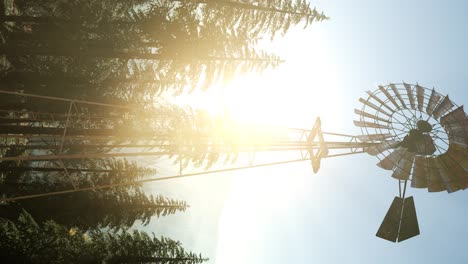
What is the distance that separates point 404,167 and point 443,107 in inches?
104

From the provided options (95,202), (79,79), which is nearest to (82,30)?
(79,79)

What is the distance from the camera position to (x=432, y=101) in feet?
35.3

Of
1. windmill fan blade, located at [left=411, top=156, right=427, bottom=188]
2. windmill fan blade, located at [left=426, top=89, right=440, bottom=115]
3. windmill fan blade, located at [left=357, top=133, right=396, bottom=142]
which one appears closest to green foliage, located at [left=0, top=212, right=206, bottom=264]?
windmill fan blade, located at [left=357, top=133, right=396, bottom=142]

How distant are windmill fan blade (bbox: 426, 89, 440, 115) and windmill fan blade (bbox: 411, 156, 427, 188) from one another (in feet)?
5.70

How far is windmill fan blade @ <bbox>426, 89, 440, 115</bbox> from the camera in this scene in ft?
34.9

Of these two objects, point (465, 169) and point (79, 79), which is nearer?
point (465, 169)

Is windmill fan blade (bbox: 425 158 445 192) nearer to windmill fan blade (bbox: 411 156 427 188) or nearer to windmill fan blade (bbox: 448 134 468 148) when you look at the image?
windmill fan blade (bbox: 411 156 427 188)

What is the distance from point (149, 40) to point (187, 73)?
10.3ft

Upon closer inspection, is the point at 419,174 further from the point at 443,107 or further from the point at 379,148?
the point at 443,107

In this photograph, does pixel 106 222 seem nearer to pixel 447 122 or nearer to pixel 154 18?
pixel 154 18

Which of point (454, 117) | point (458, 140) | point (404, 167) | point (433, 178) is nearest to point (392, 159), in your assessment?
point (404, 167)

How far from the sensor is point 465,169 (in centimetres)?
966

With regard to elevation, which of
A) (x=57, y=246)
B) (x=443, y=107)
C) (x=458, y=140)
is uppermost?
(x=443, y=107)

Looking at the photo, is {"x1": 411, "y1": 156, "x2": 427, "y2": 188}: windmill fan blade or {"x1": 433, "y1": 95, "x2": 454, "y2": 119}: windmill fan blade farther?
{"x1": 433, "y1": 95, "x2": 454, "y2": 119}: windmill fan blade
